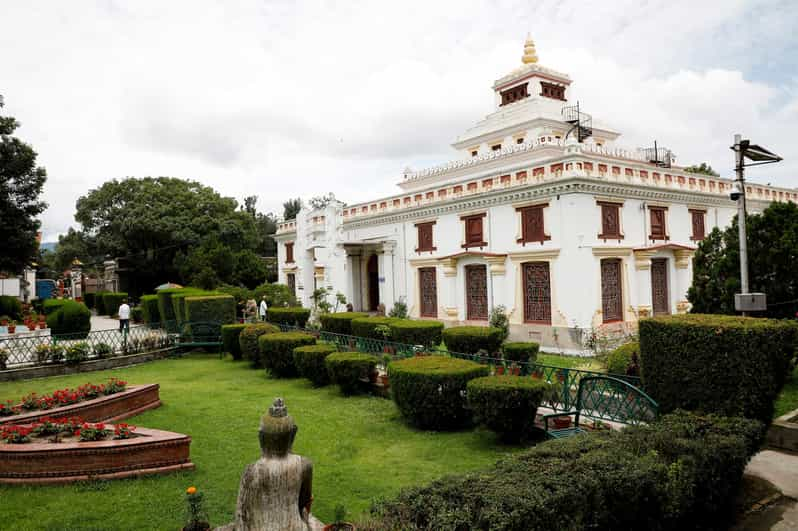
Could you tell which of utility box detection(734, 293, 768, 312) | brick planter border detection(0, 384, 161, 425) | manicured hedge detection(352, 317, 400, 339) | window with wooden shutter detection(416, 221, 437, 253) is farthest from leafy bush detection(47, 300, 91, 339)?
utility box detection(734, 293, 768, 312)

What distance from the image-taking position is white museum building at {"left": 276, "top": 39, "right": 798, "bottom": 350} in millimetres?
19281

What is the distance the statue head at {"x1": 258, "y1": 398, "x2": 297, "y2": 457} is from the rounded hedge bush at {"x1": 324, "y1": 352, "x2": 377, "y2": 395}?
25.3ft

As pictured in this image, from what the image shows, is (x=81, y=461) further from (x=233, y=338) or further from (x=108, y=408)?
(x=233, y=338)

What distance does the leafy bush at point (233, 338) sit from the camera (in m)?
17.5

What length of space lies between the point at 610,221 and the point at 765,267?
25.0 feet

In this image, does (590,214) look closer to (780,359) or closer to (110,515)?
(780,359)

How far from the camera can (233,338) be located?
17.6 metres

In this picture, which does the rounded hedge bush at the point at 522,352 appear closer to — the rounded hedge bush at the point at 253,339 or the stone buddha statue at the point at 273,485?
the rounded hedge bush at the point at 253,339

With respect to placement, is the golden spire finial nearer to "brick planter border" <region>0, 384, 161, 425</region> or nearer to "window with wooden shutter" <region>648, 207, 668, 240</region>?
"window with wooden shutter" <region>648, 207, 668, 240</region>

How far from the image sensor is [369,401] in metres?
11.3

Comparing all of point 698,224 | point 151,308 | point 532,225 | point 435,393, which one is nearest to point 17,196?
point 151,308

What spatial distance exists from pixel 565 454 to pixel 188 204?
41247 millimetres

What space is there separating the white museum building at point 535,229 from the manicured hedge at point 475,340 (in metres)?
5.52

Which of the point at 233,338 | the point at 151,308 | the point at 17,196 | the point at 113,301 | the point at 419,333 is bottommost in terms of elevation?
the point at 233,338
